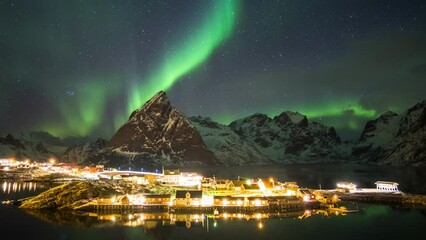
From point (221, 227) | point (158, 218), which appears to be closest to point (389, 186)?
point (221, 227)

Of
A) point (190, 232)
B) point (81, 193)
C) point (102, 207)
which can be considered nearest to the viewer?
point (190, 232)

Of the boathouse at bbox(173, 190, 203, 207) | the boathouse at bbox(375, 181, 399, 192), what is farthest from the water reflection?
the boathouse at bbox(375, 181, 399, 192)

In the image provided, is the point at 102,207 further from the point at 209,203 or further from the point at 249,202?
the point at 249,202

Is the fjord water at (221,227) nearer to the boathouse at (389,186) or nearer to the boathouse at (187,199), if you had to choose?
the boathouse at (187,199)

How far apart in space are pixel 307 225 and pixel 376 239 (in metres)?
13.1

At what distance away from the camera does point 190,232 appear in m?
61.8

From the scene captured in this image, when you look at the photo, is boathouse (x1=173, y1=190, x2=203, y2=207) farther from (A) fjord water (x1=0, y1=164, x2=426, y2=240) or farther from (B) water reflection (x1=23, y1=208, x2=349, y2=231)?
(A) fjord water (x1=0, y1=164, x2=426, y2=240)

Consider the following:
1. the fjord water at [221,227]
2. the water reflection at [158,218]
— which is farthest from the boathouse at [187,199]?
the fjord water at [221,227]

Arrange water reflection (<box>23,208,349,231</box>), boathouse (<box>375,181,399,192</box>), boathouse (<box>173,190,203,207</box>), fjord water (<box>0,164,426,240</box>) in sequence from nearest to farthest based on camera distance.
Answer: fjord water (<box>0,164,426,240</box>) < water reflection (<box>23,208,349,231</box>) < boathouse (<box>173,190,203,207</box>) < boathouse (<box>375,181,399,192</box>)

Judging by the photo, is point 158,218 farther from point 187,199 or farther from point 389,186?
point 389,186

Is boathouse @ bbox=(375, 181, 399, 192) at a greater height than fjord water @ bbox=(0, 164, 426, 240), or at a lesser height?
greater

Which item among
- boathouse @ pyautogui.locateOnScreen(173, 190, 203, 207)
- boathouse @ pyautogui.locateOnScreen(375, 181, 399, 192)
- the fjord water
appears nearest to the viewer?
the fjord water

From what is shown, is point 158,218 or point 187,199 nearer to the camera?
point 158,218

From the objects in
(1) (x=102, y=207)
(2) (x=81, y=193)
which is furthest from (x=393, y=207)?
(2) (x=81, y=193)
